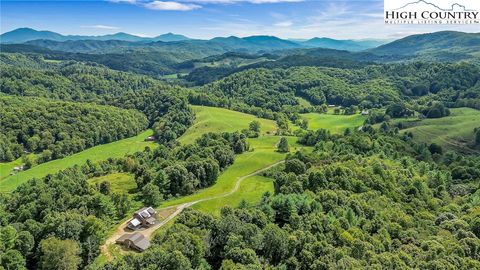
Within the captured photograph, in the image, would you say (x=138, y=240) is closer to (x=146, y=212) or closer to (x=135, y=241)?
(x=135, y=241)

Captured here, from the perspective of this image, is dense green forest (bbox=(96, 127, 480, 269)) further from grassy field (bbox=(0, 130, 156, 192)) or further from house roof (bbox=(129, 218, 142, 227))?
grassy field (bbox=(0, 130, 156, 192))

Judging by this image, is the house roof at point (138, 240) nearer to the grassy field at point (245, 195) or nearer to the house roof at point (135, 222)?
the house roof at point (135, 222)

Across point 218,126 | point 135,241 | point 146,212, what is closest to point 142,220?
point 146,212

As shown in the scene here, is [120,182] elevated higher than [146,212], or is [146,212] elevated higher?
[146,212]

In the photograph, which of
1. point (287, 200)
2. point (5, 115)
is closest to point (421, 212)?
point (287, 200)

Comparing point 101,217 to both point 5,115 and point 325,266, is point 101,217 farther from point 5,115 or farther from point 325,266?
point 5,115

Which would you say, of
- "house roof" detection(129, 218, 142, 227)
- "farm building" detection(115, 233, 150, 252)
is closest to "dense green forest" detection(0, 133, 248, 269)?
"farm building" detection(115, 233, 150, 252)

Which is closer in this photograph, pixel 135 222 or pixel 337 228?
pixel 337 228
